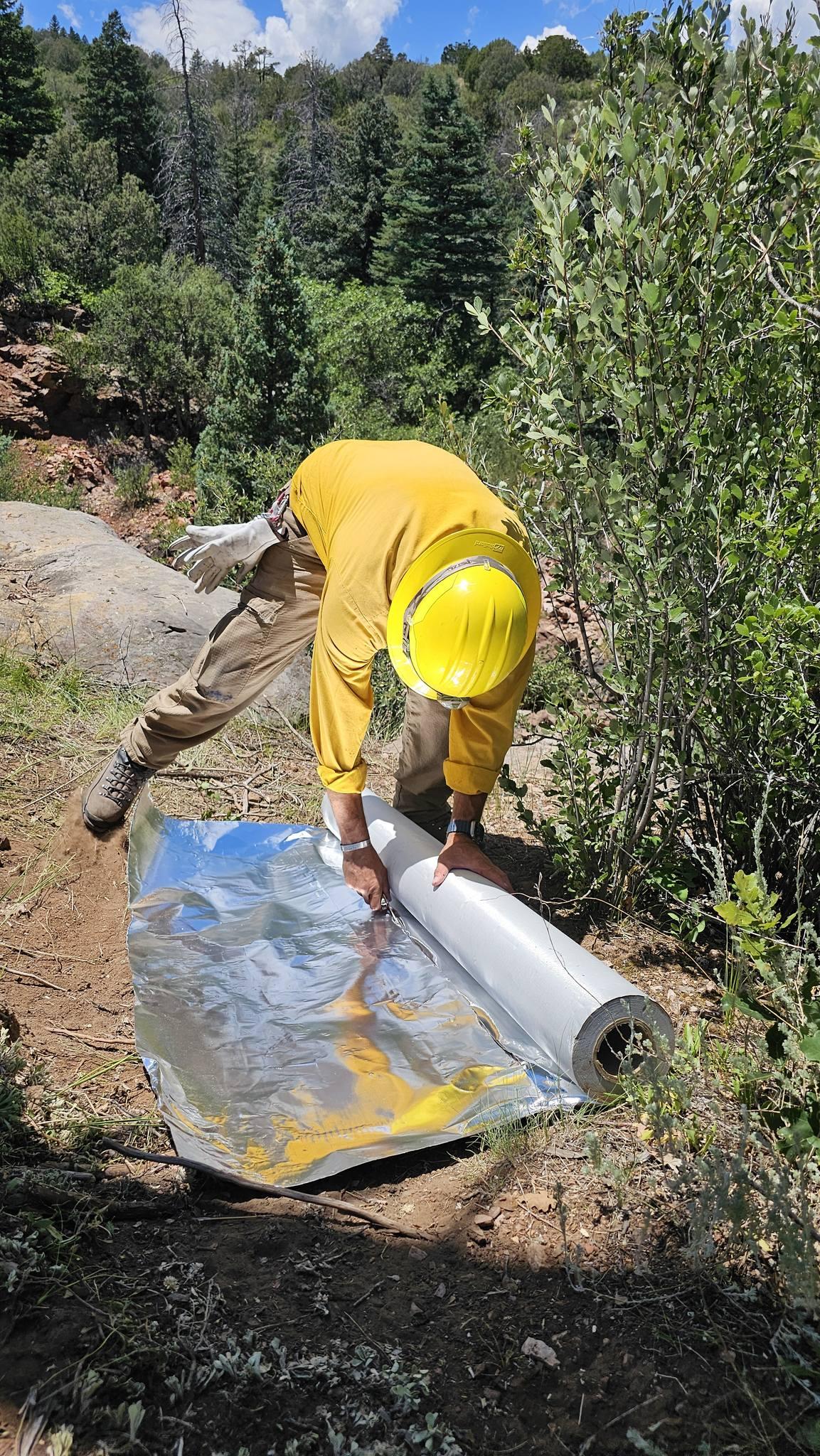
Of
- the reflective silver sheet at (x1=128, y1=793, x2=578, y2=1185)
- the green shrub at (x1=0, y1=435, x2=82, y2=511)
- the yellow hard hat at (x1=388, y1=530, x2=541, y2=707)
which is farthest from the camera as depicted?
the green shrub at (x1=0, y1=435, x2=82, y2=511)

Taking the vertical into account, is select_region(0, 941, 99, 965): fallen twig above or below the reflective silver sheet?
below

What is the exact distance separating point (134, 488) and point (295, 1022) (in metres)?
10.8

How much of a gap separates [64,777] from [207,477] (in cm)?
746

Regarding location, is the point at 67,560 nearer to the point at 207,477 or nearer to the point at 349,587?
the point at 349,587

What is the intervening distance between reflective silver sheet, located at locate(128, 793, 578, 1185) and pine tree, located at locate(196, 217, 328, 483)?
805 centimetres

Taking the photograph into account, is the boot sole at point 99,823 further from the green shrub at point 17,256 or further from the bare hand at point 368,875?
the green shrub at point 17,256

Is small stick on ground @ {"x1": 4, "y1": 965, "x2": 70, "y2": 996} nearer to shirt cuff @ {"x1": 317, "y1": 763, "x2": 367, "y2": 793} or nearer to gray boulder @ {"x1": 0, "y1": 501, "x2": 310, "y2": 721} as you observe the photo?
shirt cuff @ {"x1": 317, "y1": 763, "x2": 367, "y2": 793}

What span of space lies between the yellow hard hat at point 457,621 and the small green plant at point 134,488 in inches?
416

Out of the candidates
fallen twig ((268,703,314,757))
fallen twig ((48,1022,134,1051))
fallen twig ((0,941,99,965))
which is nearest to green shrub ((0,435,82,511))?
fallen twig ((268,703,314,757))

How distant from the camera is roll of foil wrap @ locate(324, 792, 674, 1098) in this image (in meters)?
2.13

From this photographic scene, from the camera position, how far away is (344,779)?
104 inches

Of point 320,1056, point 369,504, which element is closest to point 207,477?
point 369,504

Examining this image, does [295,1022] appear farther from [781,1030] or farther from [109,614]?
[109,614]

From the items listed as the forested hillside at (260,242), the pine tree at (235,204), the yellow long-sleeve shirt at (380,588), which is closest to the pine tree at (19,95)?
the forested hillside at (260,242)
